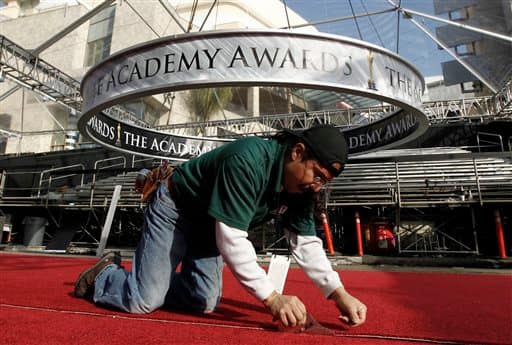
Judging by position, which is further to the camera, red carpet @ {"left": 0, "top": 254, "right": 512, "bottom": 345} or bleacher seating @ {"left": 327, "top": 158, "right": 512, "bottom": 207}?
bleacher seating @ {"left": 327, "top": 158, "right": 512, "bottom": 207}

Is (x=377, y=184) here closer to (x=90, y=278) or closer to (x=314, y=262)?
(x=314, y=262)

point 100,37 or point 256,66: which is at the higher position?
point 100,37

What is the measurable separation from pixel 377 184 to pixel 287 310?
Answer: 25.2 ft

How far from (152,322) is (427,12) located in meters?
11.0

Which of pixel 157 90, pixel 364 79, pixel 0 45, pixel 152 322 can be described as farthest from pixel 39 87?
pixel 152 322

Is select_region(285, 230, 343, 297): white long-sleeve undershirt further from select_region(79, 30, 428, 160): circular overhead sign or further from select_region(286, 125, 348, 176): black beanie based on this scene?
select_region(79, 30, 428, 160): circular overhead sign

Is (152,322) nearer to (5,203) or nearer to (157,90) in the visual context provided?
(157,90)

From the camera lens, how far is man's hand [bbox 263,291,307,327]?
1.24 m

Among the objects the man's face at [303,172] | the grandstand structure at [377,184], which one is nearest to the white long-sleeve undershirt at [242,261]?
the man's face at [303,172]

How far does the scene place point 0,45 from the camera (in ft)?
27.6

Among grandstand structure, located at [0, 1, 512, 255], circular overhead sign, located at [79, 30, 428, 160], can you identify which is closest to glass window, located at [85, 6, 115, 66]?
grandstand structure, located at [0, 1, 512, 255]

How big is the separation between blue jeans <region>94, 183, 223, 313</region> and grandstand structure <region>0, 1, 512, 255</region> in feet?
17.2

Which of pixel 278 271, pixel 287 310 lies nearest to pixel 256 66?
pixel 278 271

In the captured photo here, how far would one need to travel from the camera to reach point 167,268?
1.71 m
